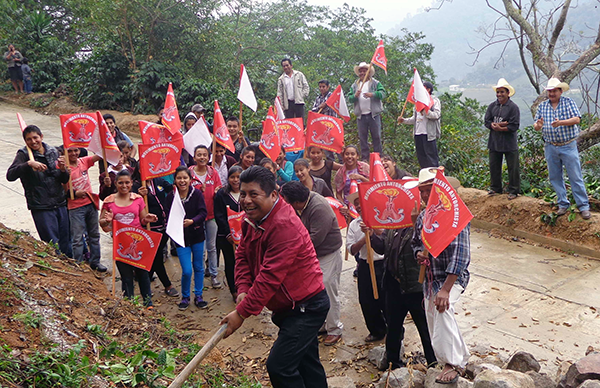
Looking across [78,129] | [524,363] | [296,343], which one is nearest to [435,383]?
[524,363]

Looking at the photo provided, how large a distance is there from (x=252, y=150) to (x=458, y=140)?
7.79 meters

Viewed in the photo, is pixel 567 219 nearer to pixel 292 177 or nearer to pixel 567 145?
pixel 567 145

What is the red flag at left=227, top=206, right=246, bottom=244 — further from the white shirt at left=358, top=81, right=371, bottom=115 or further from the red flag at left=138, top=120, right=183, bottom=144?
the white shirt at left=358, top=81, right=371, bottom=115

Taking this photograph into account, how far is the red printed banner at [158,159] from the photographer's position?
7.00 meters

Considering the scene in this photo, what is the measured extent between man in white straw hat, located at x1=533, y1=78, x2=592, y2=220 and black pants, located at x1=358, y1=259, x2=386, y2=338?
13.7 feet

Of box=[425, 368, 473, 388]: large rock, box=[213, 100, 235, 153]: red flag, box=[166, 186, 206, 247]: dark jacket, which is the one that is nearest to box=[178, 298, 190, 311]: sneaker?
box=[166, 186, 206, 247]: dark jacket

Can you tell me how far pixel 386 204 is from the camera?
550cm

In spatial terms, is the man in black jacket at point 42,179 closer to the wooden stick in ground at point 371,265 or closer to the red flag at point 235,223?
the red flag at point 235,223

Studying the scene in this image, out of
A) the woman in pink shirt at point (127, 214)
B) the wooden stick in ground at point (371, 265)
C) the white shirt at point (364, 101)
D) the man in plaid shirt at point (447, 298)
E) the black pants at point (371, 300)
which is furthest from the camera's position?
the white shirt at point (364, 101)

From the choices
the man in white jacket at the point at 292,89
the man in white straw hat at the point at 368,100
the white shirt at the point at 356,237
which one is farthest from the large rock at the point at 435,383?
the man in white jacket at the point at 292,89

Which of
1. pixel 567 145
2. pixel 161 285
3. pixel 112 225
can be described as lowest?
pixel 161 285

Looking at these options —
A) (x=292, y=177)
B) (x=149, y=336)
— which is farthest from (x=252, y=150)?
(x=149, y=336)

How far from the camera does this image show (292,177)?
835 centimetres

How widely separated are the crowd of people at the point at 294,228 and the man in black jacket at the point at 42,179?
16 mm
